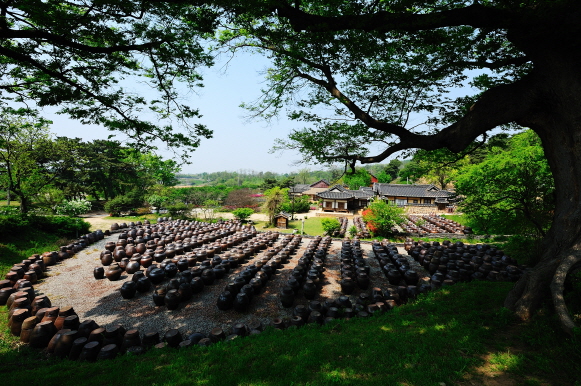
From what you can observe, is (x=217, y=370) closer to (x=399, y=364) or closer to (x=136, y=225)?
(x=399, y=364)

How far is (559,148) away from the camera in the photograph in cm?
400

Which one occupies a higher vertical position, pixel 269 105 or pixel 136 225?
pixel 269 105

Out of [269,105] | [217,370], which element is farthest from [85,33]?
[217,370]

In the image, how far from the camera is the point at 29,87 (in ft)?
18.4

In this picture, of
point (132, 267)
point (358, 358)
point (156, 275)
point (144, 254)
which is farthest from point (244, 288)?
point (144, 254)

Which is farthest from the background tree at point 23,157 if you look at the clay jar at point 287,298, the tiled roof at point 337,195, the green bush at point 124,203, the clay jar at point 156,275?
the tiled roof at point 337,195

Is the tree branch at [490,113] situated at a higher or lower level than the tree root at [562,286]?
higher

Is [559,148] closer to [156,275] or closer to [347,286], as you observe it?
[347,286]

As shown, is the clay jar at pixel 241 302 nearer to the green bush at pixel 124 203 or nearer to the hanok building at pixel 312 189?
the green bush at pixel 124 203

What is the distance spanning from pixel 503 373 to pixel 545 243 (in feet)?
9.73

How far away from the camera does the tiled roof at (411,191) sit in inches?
1291

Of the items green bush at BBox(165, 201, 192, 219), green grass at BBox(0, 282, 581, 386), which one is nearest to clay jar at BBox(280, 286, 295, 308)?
green grass at BBox(0, 282, 581, 386)

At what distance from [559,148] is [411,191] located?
33.1m

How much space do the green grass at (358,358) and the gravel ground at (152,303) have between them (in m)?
1.45
